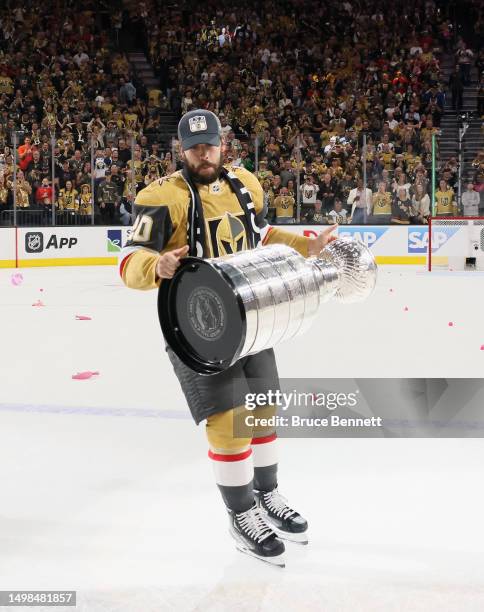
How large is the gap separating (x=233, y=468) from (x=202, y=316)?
65cm

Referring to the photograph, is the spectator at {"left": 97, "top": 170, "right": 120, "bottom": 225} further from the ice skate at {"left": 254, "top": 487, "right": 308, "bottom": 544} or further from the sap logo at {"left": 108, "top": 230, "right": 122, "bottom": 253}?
the ice skate at {"left": 254, "top": 487, "right": 308, "bottom": 544}

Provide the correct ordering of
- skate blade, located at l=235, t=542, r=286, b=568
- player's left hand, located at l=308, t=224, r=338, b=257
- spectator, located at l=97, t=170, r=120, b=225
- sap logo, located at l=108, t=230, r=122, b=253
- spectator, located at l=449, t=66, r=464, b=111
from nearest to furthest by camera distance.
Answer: skate blade, located at l=235, t=542, r=286, b=568, player's left hand, located at l=308, t=224, r=338, b=257, spectator, located at l=97, t=170, r=120, b=225, sap logo, located at l=108, t=230, r=122, b=253, spectator, located at l=449, t=66, r=464, b=111

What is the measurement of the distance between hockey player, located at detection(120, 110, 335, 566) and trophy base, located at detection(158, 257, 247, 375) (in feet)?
0.65

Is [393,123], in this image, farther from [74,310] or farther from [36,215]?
[74,310]

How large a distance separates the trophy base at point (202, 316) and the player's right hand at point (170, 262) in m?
0.02

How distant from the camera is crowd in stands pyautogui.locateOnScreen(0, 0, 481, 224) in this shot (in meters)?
15.7

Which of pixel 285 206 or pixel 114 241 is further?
pixel 114 241

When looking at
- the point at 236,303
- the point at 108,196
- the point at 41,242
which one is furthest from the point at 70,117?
the point at 236,303

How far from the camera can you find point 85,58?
21219 mm

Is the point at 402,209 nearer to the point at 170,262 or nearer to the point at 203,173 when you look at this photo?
the point at 203,173

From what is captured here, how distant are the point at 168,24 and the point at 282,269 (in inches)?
845

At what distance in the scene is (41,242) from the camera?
15750mm

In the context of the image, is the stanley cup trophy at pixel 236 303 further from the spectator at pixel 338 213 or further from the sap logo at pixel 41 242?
the sap logo at pixel 41 242

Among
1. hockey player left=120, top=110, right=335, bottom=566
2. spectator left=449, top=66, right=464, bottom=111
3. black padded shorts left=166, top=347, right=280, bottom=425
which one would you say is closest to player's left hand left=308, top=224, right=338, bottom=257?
hockey player left=120, top=110, right=335, bottom=566
